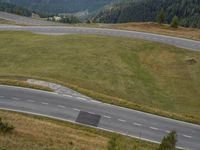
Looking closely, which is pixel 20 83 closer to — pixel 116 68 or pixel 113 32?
pixel 116 68

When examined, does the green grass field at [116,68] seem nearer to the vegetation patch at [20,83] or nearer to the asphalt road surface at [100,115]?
the asphalt road surface at [100,115]

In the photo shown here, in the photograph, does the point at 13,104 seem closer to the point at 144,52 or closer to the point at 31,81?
the point at 31,81

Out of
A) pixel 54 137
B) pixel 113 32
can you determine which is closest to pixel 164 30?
pixel 113 32

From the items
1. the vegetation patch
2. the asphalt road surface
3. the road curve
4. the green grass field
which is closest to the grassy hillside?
the asphalt road surface

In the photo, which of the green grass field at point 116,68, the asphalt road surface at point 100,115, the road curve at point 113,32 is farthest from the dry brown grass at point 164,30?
the asphalt road surface at point 100,115

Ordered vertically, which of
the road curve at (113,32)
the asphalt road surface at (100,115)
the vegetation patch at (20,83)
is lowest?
the asphalt road surface at (100,115)

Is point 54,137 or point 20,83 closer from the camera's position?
point 54,137
